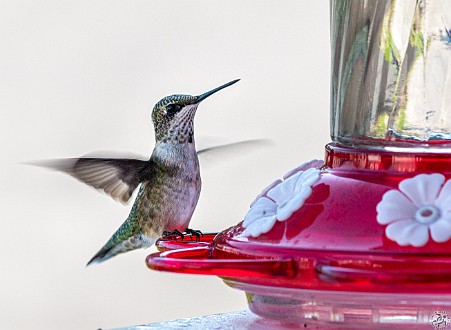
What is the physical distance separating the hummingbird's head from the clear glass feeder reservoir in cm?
135

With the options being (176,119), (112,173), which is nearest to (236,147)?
(176,119)

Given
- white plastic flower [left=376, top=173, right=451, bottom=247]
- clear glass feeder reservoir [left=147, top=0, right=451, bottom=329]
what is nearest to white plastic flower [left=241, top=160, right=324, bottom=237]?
clear glass feeder reservoir [left=147, top=0, right=451, bottom=329]

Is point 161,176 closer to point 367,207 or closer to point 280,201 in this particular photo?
point 280,201

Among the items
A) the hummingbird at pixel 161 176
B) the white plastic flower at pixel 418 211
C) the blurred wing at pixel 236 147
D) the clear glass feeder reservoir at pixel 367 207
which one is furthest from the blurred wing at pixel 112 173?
the white plastic flower at pixel 418 211

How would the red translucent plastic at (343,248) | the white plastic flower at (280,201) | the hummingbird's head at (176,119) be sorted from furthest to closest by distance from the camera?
the hummingbird's head at (176,119), the white plastic flower at (280,201), the red translucent plastic at (343,248)

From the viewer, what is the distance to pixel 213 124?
8.22m

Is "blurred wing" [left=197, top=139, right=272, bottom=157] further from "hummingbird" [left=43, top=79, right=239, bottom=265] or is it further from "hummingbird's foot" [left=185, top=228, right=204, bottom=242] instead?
"hummingbird's foot" [left=185, top=228, right=204, bottom=242]

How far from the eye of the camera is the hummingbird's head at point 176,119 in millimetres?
4205

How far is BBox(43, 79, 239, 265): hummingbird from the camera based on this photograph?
4102 millimetres

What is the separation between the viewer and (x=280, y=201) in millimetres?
2652

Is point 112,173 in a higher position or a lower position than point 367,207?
lower

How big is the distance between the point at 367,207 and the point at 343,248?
0.15 m

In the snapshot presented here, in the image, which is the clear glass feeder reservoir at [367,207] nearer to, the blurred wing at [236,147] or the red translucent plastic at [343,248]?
the red translucent plastic at [343,248]

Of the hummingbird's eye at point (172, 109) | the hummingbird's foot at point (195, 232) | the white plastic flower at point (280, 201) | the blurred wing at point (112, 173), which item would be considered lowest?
the hummingbird's foot at point (195, 232)
